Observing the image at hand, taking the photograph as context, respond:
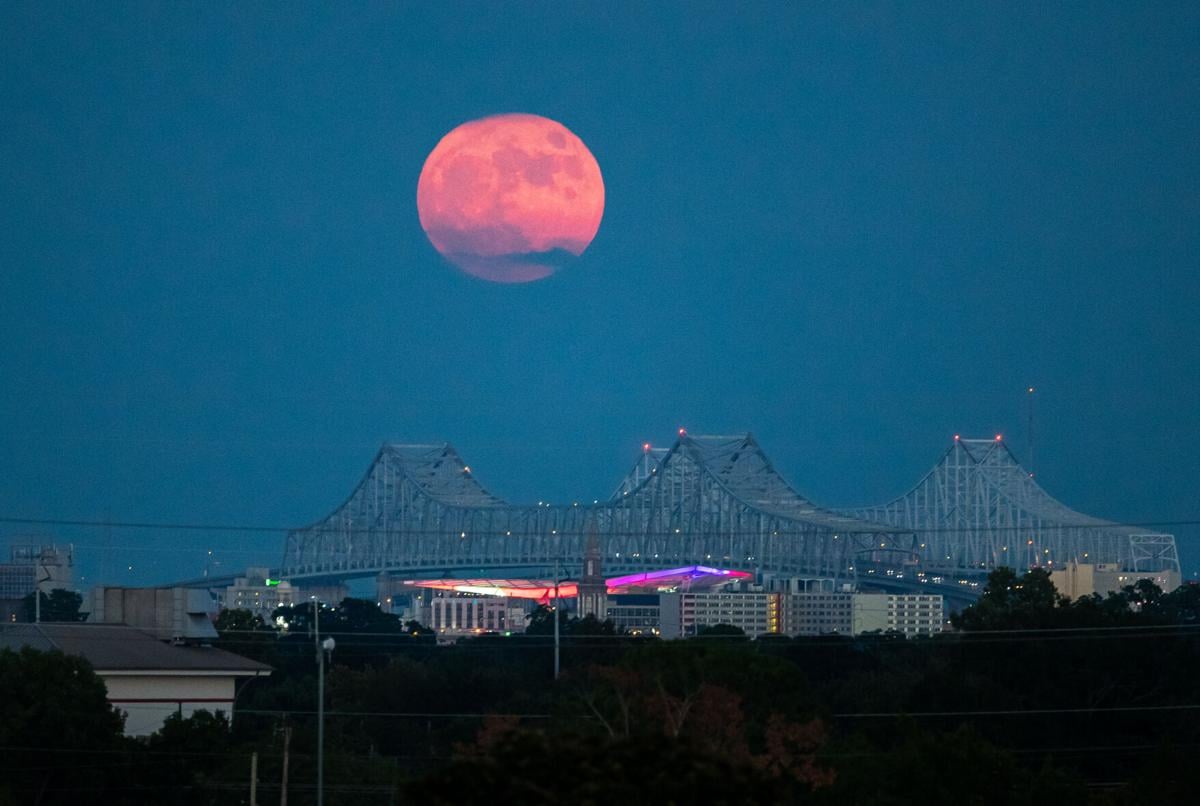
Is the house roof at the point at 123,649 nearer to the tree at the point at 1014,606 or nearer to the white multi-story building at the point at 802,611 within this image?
the tree at the point at 1014,606

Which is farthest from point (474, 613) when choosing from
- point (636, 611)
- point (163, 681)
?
point (163, 681)

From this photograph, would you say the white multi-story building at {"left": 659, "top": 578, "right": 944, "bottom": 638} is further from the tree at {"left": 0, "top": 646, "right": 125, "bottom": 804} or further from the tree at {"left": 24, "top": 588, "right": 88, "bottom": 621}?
the tree at {"left": 0, "top": 646, "right": 125, "bottom": 804}

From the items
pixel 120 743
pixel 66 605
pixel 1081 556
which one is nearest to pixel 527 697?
pixel 120 743

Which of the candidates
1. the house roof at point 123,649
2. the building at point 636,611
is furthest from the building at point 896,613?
the house roof at point 123,649

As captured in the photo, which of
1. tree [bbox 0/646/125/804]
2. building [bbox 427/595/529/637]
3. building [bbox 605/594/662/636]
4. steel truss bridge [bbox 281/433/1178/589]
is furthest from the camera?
steel truss bridge [bbox 281/433/1178/589]

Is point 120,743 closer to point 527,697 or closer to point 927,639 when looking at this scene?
point 527,697

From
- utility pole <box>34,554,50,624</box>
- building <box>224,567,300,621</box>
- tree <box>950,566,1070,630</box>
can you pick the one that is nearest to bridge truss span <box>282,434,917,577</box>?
building <box>224,567,300,621</box>

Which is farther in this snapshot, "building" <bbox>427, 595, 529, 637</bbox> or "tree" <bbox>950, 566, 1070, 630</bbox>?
"building" <bbox>427, 595, 529, 637</bbox>
